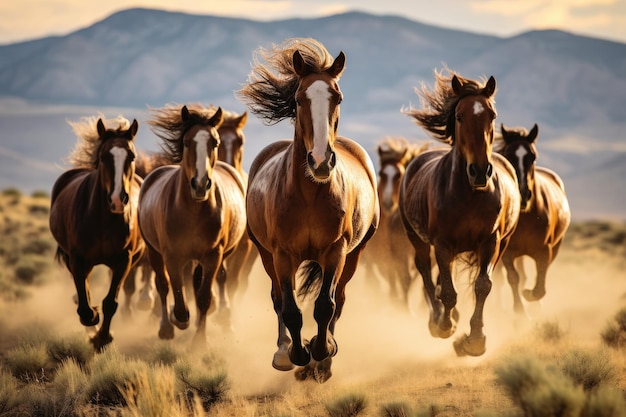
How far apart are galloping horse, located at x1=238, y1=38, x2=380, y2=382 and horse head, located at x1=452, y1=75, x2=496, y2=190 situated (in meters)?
1.04

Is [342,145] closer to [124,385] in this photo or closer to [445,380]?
[445,380]

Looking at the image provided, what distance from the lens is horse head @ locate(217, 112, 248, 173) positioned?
12.9 metres

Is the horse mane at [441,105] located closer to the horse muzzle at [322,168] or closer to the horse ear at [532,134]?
the horse ear at [532,134]

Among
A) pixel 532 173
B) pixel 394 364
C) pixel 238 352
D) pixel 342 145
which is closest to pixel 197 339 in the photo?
pixel 238 352

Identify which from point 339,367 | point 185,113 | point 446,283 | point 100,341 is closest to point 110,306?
point 100,341

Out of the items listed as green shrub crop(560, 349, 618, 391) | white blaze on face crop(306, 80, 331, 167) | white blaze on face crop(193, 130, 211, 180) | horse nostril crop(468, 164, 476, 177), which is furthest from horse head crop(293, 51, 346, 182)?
green shrub crop(560, 349, 618, 391)

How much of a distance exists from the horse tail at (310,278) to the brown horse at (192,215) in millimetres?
1663

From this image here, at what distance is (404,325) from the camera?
1263 cm

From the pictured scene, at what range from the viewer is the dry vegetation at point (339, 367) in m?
6.25

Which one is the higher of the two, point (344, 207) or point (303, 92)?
point (303, 92)

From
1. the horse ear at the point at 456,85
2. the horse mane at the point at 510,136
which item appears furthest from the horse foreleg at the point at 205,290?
the horse mane at the point at 510,136

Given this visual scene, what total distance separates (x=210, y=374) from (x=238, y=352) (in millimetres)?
2321

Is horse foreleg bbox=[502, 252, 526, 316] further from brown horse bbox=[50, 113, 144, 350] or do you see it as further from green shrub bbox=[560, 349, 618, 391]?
brown horse bbox=[50, 113, 144, 350]

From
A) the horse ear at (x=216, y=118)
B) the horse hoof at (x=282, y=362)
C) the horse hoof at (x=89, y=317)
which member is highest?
the horse ear at (x=216, y=118)
